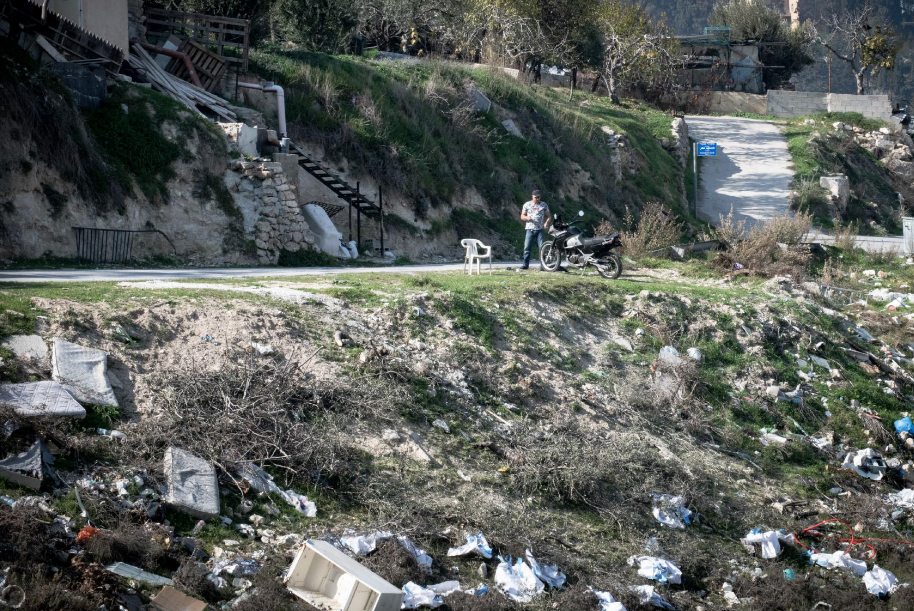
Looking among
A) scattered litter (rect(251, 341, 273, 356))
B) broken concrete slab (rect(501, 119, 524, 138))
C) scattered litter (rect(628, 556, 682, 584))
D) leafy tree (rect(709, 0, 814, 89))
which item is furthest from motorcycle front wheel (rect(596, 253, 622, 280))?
leafy tree (rect(709, 0, 814, 89))

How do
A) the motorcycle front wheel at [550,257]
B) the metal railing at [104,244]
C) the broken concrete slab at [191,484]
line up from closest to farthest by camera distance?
the broken concrete slab at [191,484] → the metal railing at [104,244] → the motorcycle front wheel at [550,257]

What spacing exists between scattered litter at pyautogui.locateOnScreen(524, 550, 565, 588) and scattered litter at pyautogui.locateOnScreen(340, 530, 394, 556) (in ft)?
4.27

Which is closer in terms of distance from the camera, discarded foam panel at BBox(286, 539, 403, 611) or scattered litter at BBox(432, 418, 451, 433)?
discarded foam panel at BBox(286, 539, 403, 611)

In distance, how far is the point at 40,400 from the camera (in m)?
8.82

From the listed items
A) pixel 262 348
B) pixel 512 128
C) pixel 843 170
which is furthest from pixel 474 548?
pixel 843 170

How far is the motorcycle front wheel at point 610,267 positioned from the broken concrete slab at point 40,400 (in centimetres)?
1086

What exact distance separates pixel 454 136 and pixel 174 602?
22747 mm

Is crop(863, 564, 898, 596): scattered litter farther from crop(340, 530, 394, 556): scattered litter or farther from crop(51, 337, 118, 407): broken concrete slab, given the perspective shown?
crop(51, 337, 118, 407): broken concrete slab

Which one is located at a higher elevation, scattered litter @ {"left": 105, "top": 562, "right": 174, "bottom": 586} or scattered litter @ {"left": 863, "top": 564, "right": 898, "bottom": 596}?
scattered litter @ {"left": 105, "top": 562, "right": 174, "bottom": 586}

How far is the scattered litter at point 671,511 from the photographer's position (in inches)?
424

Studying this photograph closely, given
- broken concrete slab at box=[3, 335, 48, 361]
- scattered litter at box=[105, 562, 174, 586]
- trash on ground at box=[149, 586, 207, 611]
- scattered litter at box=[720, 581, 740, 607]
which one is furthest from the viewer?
scattered litter at box=[720, 581, 740, 607]

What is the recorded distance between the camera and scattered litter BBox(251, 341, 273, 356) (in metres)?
10.8

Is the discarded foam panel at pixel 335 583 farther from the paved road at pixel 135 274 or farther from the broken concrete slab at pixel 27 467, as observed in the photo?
the paved road at pixel 135 274

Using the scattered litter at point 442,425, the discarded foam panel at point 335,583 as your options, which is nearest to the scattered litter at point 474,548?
the discarded foam panel at point 335,583
